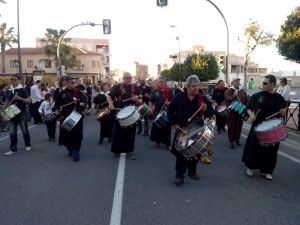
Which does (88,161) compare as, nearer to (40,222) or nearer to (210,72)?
(40,222)

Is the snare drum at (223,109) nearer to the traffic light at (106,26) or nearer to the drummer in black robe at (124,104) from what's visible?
the drummer in black robe at (124,104)

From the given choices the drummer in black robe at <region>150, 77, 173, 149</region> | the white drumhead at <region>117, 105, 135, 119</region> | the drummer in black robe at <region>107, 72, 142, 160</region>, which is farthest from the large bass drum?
the drummer in black robe at <region>150, 77, 173, 149</region>

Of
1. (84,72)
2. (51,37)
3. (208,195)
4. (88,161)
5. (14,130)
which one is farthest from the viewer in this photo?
(84,72)

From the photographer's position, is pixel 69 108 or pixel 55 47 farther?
pixel 55 47

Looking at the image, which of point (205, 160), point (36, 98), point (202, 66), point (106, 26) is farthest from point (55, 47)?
point (205, 160)

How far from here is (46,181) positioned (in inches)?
310

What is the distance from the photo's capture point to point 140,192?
7.00m

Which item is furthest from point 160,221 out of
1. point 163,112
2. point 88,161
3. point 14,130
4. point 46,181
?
point 14,130

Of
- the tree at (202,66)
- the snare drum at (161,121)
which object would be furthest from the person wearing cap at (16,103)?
the tree at (202,66)

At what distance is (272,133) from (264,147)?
0.65 m

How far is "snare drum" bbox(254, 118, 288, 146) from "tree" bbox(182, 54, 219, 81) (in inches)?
1914

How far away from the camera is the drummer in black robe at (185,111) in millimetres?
7437

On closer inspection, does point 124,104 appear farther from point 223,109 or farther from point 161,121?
point 223,109

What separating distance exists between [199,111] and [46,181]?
2951 mm
